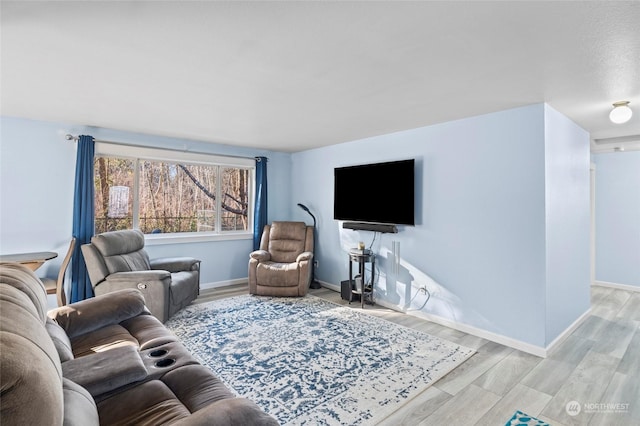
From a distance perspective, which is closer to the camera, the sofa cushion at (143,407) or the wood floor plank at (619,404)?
the sofa cushion at (143,407)

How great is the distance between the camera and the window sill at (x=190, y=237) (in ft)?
15.3

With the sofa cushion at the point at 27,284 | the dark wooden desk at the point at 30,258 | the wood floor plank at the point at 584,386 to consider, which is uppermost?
the sofa cushion at the point at 27,284

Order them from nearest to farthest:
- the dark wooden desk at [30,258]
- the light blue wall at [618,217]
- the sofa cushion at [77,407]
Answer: the sofa cushion at [77,407] < the dark wooden desk at [30,258] < the light blue wall at [618,217]

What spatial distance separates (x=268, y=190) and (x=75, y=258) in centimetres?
295

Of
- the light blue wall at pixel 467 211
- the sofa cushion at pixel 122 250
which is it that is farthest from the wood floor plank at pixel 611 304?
the sofa cushion at pixel 122 250

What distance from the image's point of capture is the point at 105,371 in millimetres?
1488

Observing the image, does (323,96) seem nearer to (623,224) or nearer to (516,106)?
(516,106)

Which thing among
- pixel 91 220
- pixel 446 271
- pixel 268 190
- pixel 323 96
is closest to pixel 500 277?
pixel 446 271

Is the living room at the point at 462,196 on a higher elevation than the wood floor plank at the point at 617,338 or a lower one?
higher

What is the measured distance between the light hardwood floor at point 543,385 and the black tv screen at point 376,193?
141 centimetres

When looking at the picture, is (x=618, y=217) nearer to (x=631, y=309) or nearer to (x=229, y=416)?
(x=631, y=309)

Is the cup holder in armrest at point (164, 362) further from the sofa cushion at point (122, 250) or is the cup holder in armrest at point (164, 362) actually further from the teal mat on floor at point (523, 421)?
the sofa cushion at point (122, 250)

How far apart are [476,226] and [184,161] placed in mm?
4137

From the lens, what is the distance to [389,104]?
310cm
